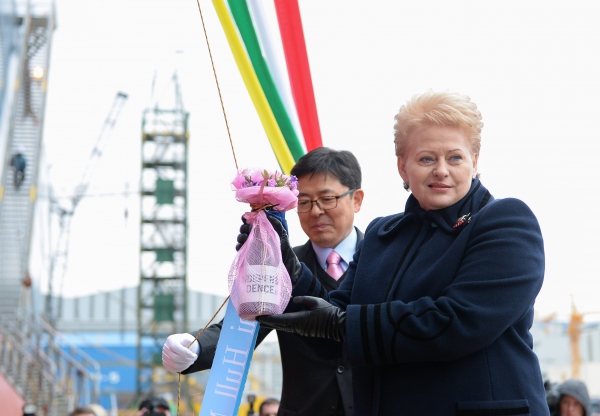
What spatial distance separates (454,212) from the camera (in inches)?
83.8

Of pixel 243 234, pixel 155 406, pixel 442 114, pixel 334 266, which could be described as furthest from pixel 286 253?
pixel 155 406

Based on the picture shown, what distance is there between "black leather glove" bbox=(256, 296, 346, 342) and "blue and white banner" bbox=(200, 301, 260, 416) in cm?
65

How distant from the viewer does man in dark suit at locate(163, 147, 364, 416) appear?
2926 mm

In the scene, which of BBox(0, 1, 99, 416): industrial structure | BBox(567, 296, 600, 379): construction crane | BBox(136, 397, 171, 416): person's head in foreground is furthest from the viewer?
BBox(567, 296, 600, 379): construction crane

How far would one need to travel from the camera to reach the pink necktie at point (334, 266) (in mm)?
3230

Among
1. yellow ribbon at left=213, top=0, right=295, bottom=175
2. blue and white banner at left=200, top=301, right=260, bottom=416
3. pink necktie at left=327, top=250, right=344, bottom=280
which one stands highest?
yellow ribbon at left=213, top=0, right=295, bottom=175

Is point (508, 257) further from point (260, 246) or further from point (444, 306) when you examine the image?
point (260, 246)

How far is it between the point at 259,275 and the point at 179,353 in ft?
2.29

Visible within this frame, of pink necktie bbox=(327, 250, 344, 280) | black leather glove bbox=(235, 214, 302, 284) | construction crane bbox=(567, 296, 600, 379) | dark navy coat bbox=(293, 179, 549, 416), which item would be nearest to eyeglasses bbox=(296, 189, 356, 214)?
pink necktie bbox=(327, 250, 344, 280)

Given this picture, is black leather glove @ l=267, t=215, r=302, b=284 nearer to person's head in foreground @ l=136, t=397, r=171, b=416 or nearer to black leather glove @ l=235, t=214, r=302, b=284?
black leather glove @ l=235, t=214, r=302, b=284

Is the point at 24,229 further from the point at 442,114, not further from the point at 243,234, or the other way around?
the point at 442,114

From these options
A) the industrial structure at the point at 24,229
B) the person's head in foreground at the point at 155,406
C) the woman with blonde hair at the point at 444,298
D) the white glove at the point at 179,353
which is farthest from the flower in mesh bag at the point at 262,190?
the industrial structure at the point at 24,229

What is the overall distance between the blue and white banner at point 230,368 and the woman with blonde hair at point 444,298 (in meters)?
0.57

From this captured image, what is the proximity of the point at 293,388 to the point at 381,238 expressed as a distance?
3.40 feet
